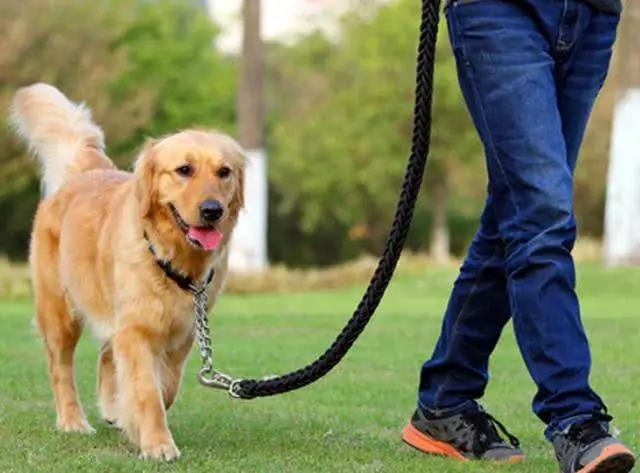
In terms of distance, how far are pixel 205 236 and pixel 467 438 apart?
4.11 feet

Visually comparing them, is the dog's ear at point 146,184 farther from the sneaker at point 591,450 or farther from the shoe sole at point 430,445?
the sneaker at point 591,450

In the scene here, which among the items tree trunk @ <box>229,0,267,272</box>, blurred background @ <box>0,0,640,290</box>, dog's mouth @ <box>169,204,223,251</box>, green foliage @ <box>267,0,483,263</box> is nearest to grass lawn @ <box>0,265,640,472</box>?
dog's mouth @ <box>169,204,223,251</box>

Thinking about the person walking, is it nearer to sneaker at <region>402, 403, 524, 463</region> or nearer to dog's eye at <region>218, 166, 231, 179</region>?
sneaker at <region>402, 403, 524, 463</region>

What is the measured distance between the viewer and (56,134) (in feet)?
22.3

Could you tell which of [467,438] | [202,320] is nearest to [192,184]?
[202,320]

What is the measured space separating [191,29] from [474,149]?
12.5 metres

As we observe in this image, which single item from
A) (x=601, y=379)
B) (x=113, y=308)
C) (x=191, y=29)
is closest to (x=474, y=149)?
(x=191, y=29)

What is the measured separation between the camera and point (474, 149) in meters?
40.2

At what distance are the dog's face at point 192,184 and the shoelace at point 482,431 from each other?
1186 mm

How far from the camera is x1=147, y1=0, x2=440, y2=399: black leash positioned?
192 inches

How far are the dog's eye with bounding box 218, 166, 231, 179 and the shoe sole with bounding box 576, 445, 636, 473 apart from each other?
74.5 inches

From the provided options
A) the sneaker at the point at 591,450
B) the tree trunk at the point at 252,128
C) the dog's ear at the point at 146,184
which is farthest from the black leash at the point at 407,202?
the tree trunk at the point at 252,128

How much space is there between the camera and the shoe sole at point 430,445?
5.11 metres

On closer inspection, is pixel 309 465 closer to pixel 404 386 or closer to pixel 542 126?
pixel 542 126
